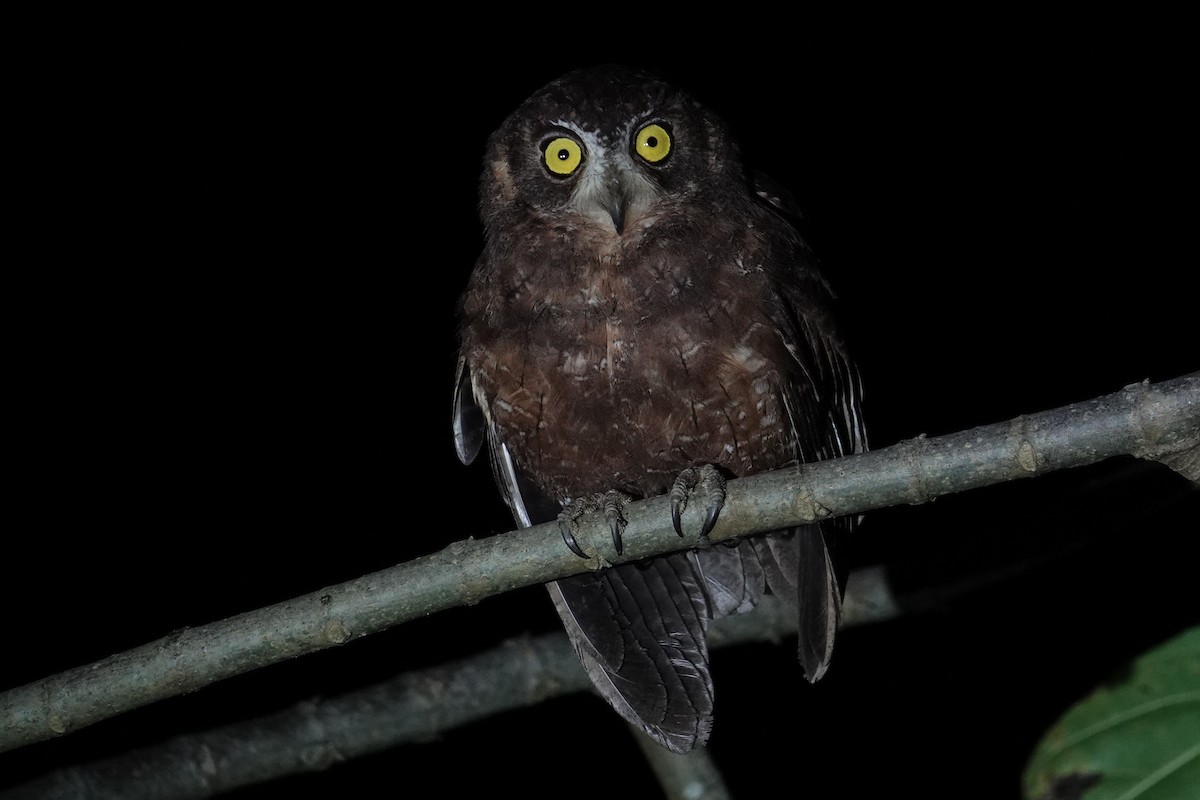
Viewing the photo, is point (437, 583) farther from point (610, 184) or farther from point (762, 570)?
point (762, 570)

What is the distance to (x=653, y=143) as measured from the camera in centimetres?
265

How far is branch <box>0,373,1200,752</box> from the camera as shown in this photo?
174 centimetres

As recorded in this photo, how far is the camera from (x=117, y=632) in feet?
13.4

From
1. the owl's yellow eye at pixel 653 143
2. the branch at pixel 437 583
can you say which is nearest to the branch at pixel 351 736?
the branch at pixel 437 583

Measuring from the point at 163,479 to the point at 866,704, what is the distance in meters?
2.86

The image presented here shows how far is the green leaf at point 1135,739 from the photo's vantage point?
1.14 meters

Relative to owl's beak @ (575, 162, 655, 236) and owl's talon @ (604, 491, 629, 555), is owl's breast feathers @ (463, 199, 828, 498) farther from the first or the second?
owl's talon @ (604, 491, 629, 555)

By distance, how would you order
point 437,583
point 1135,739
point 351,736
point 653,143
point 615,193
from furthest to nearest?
point 351,736 → point 653,143 → point 615,193 → point 437,583 → point 1135,739

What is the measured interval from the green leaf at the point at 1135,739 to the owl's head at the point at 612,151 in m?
1.48

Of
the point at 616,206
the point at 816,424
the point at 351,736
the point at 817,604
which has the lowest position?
the point at 351,736

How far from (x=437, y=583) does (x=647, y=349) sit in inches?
30.7

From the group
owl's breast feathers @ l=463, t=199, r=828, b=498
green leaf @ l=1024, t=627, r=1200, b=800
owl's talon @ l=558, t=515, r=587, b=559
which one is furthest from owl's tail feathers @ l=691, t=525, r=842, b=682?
green leaf @ l=1024, t=627, r=1200, b=800

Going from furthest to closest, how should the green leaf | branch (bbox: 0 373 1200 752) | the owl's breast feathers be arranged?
the owl's breast feathers, branch (bbox: 0 373 1200 752), the green leaf

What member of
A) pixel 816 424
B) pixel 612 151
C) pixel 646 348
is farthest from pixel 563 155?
pixel 816 424
